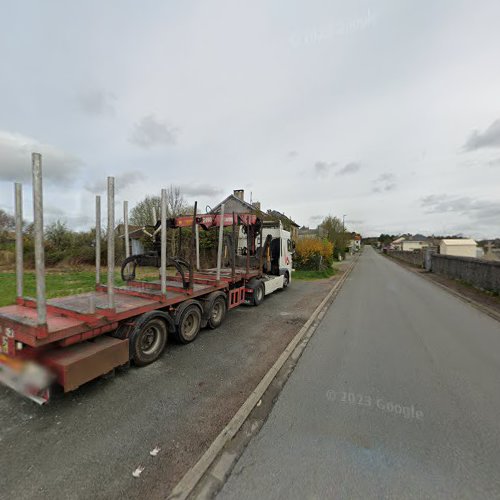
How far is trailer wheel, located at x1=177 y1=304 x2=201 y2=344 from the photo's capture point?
16.4 ft

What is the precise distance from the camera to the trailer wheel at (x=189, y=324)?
4.99 meters

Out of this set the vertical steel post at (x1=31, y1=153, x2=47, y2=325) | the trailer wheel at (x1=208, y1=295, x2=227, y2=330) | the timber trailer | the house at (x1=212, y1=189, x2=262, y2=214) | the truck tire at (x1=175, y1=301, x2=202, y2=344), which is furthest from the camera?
the house at (x1=212, y1=189, x2=262, y2=214)

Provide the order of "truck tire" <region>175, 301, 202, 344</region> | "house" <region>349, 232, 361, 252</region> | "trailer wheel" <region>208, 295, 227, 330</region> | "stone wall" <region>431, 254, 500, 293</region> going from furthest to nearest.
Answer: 1. "house" <region>349, 232, 361, 252</region>
2. "stone wall" <region>431, 254, 500, 293</region>
3. "trailer wheel" <region>208, 295, 227, 330</region>
4. "truck tire" <region>175, 301, 202, 344</region>

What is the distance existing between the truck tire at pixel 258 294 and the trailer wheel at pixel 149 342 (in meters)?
4.04

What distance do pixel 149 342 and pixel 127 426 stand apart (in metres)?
1.70

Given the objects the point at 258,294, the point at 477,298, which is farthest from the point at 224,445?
the point at 477,298

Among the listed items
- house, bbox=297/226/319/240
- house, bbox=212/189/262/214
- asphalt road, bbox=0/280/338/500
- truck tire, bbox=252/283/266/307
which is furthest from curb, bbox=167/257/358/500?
house, bbox=297/226/319/240

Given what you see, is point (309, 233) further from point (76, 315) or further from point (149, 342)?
point (76, 315)

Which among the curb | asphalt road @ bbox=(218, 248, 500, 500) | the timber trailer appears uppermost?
the timber trailer

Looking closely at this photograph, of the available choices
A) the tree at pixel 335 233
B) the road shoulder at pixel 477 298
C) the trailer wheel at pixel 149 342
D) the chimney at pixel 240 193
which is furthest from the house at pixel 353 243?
the trailer wheel at pixel 149 342

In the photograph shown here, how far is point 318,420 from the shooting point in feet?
9.85

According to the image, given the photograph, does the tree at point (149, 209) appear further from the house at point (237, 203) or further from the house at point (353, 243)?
the house at point (353, 243)

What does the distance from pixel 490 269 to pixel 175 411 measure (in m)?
14.0

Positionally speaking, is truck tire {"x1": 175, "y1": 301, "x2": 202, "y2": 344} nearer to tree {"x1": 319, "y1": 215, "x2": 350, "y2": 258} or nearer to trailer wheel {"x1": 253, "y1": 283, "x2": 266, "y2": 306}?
trailer wheel {"x1": 253, "y1": 283, "x2": 266, "y2": 306}
